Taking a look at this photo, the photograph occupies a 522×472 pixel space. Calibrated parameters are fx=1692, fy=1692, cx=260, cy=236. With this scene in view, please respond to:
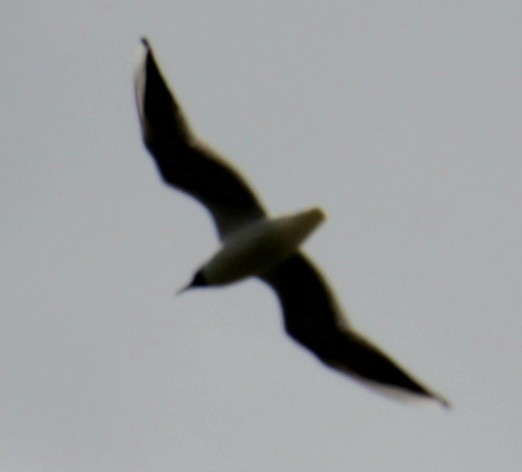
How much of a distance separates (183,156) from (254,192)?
69 cm

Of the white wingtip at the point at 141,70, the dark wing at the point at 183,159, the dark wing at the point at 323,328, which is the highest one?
the white wingtip at the point at 141,70

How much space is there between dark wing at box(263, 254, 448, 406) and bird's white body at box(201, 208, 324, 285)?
29 centimetres

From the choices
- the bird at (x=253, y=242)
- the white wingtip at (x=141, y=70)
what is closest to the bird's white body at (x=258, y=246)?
the bird at (x=253, y=242)

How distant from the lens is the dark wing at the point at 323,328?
14.8m

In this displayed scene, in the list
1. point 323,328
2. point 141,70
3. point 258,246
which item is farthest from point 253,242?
point 141,70

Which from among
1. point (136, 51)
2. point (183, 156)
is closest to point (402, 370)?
point (183, 156)

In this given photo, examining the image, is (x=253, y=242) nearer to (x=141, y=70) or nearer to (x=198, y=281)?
(x=198, y=281)

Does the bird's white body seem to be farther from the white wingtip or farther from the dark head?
the white wingtip

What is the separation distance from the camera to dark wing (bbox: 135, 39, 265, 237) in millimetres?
14312

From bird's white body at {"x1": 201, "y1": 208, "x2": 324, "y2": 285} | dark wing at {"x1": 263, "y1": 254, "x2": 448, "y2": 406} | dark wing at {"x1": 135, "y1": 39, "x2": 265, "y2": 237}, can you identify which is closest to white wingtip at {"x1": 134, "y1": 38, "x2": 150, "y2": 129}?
dark wing at {"x1": 135, "y1": 39, "x2": 265, "y2": 237}

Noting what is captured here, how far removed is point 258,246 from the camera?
14516 millimetres

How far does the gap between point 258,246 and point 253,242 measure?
0.05 m

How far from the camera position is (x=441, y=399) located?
14.5 m

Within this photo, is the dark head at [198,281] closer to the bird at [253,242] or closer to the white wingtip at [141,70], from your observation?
the bird at [253,242]
